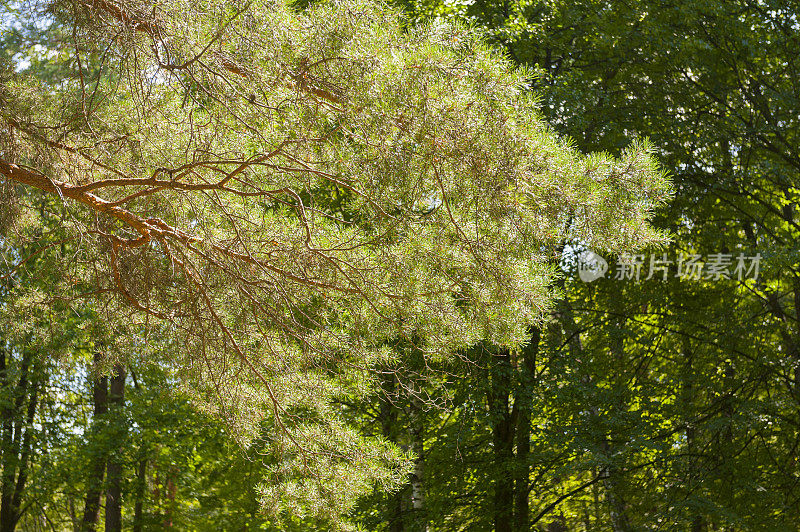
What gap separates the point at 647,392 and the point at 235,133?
6205 mm

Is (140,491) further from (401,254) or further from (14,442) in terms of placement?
(401,254)

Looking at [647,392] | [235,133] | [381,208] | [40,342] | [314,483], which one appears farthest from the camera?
[647,392]

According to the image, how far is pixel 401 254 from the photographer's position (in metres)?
4.53

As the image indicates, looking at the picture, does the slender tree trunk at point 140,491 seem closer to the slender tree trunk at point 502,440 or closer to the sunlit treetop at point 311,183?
the slender tree trunk at point 502,440

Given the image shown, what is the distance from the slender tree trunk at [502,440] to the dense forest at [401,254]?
0.05 meters

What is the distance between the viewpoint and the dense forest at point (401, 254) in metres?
3.69

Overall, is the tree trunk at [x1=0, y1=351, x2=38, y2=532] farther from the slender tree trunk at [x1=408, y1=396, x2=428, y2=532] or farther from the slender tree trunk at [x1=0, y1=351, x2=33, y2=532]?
the slender tree trunk at [x1=408, y1=396, x2=428, y2=532]

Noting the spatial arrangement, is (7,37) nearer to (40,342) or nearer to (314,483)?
(40,342)

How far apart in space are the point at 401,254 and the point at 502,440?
5512 millimetres

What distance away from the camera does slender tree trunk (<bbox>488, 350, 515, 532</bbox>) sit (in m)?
8.83

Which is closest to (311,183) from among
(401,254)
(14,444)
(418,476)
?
(401,254)

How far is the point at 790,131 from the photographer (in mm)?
8391

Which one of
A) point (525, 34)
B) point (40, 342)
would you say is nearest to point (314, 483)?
point (40, 342)

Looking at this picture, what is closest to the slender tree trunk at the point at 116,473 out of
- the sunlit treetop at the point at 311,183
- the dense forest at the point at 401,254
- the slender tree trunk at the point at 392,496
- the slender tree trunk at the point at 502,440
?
the dense forest at the point at 401,254
